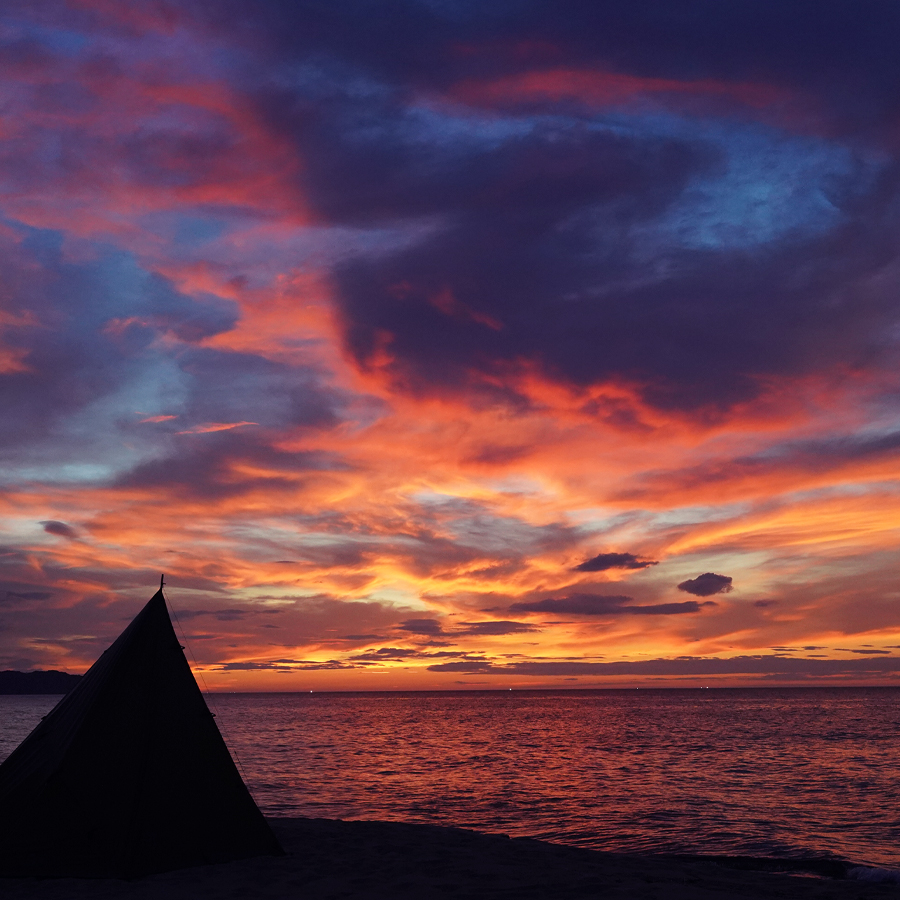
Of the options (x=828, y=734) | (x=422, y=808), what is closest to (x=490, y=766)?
(x=422, y=808)

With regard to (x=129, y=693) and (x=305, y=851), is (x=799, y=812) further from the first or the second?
(x=129, y=693)

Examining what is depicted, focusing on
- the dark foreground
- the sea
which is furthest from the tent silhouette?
the sea

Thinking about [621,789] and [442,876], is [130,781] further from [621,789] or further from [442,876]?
[621,789]

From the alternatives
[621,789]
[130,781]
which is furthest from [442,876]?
[621,789]

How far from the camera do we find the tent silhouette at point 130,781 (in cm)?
1344

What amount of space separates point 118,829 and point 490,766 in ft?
116

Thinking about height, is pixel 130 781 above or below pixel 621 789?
above

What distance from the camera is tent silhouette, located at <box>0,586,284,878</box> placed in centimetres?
1344

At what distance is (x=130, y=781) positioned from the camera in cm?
1384

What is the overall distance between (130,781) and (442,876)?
21.3ft

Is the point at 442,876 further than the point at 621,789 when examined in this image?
No

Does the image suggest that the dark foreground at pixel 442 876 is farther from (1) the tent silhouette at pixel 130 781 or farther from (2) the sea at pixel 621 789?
(2) the sea at pixel 621 789

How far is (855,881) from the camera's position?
17.2m

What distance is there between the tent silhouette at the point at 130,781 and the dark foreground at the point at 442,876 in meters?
0.40
